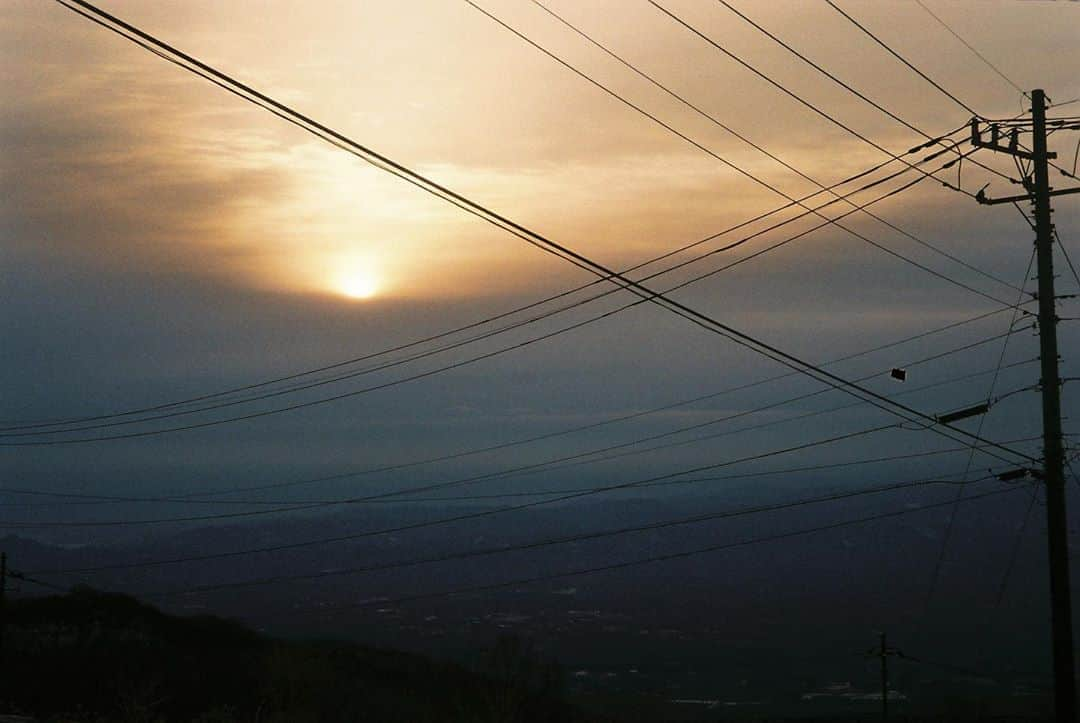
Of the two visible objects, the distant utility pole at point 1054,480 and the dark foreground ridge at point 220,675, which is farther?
the dark foreground ridge at point 220,675

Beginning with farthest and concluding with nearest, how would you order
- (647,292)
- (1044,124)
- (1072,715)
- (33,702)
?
(33,702) → (1044,124) → (1072,715) → (647,292)

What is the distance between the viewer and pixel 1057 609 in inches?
1094

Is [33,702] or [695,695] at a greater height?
[33,702]

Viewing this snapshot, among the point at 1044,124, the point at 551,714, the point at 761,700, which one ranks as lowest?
the point at 761,700

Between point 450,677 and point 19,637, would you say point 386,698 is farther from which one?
point 19,637

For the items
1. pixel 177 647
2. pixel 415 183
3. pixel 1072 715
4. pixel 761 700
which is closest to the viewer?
pixel 415 183

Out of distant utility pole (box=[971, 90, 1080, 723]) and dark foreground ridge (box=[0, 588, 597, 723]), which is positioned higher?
distant utility pole (box=[971, 90, 1080, 723])

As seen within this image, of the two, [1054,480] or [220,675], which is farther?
[220,675]

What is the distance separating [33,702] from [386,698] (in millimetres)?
22111

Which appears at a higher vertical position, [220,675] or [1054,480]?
[1054,480]

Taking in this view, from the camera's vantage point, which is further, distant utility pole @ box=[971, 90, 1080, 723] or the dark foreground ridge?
the dark foreground ridge

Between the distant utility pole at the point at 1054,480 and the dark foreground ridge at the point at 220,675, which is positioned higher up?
the distant utility pole at the point at 1054,480

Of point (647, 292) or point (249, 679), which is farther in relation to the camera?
point (249, 679)

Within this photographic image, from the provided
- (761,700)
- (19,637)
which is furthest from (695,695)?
(19,637)
